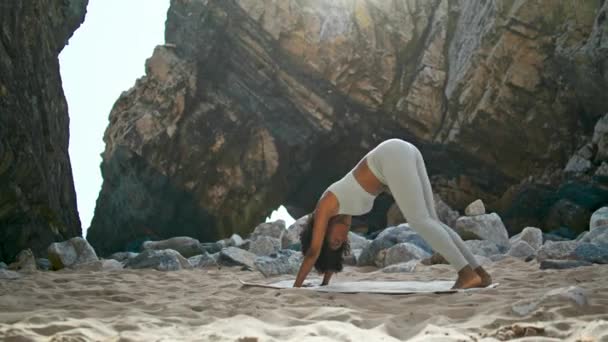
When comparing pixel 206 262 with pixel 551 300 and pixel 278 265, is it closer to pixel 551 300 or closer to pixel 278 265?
pixel 278 265

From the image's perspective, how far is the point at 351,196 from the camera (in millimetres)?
4816

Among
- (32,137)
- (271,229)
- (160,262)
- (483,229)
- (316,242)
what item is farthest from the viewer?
(271,229)

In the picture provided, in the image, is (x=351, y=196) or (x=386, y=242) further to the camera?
(x=386, y=242)

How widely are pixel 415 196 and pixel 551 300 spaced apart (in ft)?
4.90

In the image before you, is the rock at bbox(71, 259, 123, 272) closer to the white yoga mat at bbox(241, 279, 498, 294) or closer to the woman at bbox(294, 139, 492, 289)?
the white yoga mat at bbox(241, 279, 498, 294)

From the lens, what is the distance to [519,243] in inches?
303

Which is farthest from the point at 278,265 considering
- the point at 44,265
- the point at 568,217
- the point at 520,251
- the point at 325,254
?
the point at 568,217

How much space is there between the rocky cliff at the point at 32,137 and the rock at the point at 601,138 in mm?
12272

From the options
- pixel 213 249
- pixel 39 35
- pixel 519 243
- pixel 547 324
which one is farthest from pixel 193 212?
pixel 547 324

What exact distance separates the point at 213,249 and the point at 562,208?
366 inches

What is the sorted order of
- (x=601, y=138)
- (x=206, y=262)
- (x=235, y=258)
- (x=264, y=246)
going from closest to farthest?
(x=235, y=258) < (x=206, y=262) < (x=264, y=246) < (x=601, y=138)

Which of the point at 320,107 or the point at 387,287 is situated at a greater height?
the point at 320,107

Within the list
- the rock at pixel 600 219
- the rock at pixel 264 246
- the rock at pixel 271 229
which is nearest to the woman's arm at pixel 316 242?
the rock at pixel 264 246

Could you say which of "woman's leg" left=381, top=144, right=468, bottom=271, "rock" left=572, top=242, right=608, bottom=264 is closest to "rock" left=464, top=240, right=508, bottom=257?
"rock" left=572, top=242, right=608, bottom=264
